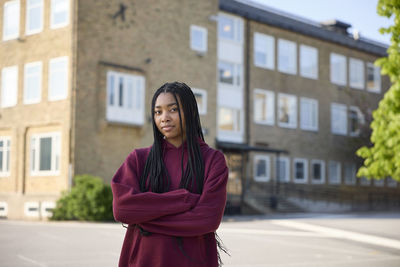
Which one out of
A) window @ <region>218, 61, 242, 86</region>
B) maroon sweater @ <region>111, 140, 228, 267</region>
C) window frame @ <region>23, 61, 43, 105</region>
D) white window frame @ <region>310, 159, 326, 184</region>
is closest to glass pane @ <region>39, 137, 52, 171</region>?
window frame @ <region>23, 61, 43, 105</region>

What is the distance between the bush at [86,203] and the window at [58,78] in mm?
4327

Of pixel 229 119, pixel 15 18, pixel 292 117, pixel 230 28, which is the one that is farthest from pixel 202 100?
pixel 15 18

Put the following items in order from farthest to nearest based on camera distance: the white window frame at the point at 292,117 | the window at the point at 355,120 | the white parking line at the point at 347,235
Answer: the window at the point at 355,120 → the white window frame at the point at 292,117 → the white parking line at the point at 347,235

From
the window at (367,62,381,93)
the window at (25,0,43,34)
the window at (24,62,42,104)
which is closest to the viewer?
the window at (24,62,42,104)

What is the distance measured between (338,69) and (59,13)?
21.1 metres

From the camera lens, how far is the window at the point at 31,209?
Answer: 23.4 m

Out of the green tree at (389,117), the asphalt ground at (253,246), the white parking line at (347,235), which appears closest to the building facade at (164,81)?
the asphalt ground at (253,246)

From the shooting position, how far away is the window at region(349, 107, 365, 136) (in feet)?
129

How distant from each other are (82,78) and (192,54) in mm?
6484

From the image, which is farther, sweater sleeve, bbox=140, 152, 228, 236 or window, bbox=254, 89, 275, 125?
window, bbox=254, 89, 275, 125

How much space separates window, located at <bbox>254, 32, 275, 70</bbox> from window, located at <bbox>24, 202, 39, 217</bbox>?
51.0ft

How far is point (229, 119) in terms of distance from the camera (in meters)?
31.5

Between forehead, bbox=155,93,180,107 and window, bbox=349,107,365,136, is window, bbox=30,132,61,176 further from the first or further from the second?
window, bbox=349,107,365,136

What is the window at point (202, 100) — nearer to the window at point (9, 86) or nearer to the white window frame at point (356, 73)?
the window at point (9, 86)
